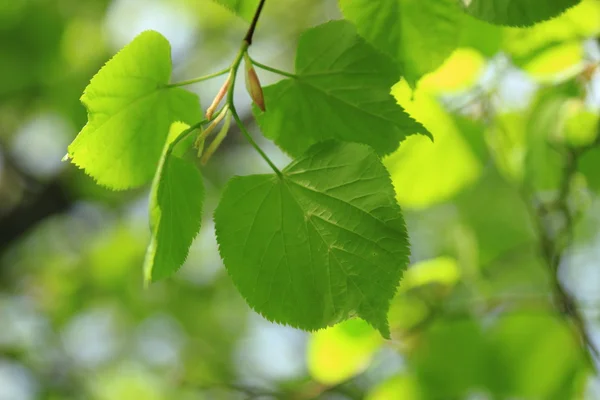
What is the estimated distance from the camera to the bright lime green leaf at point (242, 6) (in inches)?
14.4

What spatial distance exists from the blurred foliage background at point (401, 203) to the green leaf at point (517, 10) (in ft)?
0.88

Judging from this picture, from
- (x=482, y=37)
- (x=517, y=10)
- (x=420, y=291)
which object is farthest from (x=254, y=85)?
(x=420, y=291)

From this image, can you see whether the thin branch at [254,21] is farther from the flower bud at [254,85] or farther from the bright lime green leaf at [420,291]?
the bright lime green leaf at [420,291]

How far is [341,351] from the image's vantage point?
0.86 metres

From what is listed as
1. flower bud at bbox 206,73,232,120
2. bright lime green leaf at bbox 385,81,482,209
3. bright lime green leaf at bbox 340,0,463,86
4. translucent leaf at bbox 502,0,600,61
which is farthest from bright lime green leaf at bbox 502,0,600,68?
flower bud at bbox 206,73,232,120

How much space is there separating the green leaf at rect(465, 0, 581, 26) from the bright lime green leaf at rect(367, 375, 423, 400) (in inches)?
26.1

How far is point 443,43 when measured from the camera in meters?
0.39

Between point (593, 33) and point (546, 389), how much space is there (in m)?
0.48

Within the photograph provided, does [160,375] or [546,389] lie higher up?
[160,375]

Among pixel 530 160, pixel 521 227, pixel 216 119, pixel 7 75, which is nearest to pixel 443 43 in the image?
pixel 216 119

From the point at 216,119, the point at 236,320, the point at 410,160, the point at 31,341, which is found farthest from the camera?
the point at 236,320

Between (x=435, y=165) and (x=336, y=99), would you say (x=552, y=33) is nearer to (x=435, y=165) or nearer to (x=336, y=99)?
(x=435, y=165)

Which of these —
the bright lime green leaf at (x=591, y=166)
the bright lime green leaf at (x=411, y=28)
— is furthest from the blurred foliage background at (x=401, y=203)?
the bright lime green leaf at (x=411, y=28)

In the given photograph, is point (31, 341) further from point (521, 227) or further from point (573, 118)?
point (573, 118)
